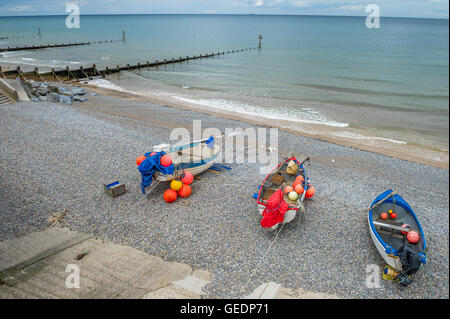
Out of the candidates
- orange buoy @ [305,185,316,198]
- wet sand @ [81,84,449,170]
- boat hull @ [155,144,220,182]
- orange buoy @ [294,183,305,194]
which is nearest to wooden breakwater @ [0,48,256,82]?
wet sand @ [81,84,449,170]

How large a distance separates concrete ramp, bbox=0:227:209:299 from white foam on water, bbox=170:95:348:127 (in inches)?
639

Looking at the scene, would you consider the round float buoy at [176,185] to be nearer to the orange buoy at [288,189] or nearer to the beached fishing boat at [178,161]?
the beached fishing boat at [178,161]

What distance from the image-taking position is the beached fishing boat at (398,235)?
6703mm

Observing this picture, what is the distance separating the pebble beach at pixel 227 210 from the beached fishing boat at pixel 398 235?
46 cm

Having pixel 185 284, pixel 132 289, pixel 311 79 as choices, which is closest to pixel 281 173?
pixel 185 284

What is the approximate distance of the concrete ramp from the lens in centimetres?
609

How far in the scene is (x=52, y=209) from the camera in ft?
29.4

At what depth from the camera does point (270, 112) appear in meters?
22.7

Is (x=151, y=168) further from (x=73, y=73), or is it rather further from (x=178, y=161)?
(x=73, y=73)

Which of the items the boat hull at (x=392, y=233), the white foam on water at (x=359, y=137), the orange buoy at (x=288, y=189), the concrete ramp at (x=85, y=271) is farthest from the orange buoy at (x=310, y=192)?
the white foam on water at (x=359, y=137)

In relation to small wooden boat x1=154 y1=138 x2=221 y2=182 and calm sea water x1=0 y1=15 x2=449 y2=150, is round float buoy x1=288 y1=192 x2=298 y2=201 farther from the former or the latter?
calm sea water x1=0 y1=15 x2=449 y2=150

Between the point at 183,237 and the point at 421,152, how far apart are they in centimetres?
1334

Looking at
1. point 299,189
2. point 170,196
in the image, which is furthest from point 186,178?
point 299,189

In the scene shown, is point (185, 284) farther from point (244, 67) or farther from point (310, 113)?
point (244, 67)
